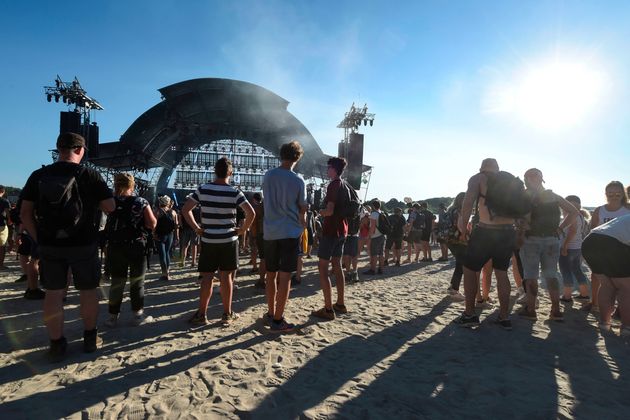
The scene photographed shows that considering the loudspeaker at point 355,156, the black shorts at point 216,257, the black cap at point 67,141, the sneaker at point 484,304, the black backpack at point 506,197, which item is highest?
the loudspeaker at point 355,156

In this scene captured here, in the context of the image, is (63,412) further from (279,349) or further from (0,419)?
(279,349)

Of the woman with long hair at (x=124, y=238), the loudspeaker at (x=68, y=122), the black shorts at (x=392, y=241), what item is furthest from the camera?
the loudspeaker at (x=68, y=122)

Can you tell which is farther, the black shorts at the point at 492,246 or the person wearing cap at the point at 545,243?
the person wearing cap at the point at 545,243

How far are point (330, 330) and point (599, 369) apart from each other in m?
2.30

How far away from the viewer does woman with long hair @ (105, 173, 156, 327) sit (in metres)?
3.44

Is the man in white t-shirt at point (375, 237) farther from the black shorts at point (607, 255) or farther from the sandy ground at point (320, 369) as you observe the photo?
the black shorts at point (607, 255)

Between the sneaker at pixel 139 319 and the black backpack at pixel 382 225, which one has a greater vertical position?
the black backpack at pixel 382 225

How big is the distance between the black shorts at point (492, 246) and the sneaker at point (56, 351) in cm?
382

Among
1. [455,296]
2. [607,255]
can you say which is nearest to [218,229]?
[455,296]

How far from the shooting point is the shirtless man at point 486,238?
139 inches

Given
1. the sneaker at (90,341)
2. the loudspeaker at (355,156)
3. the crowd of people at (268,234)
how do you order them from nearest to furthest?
the crowd of people at (268,234)
the sneaker at (90,341)
the loudspeaker at (355,156)

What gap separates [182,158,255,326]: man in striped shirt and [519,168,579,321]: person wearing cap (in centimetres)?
338

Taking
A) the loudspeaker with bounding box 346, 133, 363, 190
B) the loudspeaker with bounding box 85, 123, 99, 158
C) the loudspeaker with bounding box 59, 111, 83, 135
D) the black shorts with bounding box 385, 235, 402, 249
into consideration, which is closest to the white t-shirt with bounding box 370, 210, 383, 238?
the black shorts with bounding box 385, 235, 402, 249

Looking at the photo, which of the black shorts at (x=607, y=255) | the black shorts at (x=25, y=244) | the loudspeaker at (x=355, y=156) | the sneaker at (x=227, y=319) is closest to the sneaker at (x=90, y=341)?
the sneaker at (x=227, y=319)
